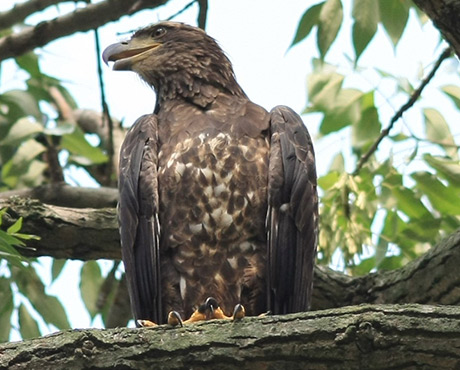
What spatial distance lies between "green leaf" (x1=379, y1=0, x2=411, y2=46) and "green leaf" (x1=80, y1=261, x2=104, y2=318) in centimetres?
265

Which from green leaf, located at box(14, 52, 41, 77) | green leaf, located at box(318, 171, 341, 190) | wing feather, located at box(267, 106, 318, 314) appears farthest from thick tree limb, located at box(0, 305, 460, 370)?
green leaf, located at box(14, 52, 41, 77)

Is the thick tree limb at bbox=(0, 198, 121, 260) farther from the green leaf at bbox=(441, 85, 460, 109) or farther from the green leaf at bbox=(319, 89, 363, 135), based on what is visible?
the green leaf at bbox=(441, 85, 460, 109)

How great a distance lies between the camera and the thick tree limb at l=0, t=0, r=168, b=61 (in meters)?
6.58

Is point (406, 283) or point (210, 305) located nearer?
point (210, 305)

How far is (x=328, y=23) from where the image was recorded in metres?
5.92

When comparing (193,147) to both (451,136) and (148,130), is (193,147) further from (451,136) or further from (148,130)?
(451,136)

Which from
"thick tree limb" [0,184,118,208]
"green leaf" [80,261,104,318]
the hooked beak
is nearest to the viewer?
the hooked beak

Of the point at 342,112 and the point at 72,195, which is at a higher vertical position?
the point at 342,112

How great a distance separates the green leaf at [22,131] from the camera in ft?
21.9

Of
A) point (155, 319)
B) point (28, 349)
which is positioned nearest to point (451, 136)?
point (155, 319)

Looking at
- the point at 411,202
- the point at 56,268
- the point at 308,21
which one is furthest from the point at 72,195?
the point at 411,202

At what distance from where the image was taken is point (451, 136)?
6730 millimetres

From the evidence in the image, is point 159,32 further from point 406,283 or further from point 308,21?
point 406,283

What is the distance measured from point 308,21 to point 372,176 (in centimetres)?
111
